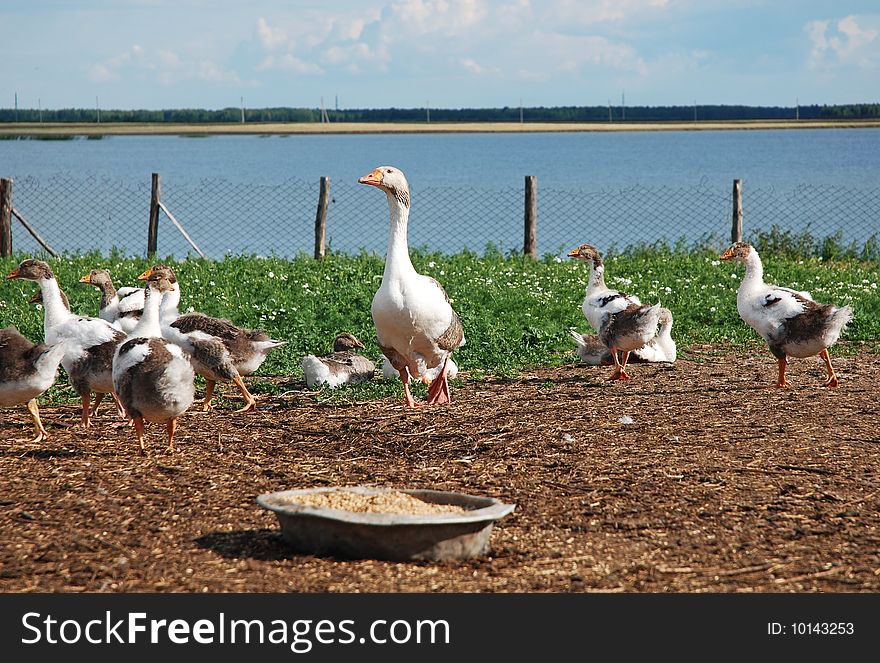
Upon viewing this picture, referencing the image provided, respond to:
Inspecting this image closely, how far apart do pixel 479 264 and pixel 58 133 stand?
10060 centimetres

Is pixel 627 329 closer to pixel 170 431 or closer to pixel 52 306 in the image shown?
pixel 170 431

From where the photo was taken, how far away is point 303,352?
1141 centimetres

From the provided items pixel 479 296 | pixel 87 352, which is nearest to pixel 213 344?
pixel 87 352

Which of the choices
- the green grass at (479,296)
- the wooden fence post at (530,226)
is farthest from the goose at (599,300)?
the wooden fence post at (530,226)

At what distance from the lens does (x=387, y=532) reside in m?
5.04

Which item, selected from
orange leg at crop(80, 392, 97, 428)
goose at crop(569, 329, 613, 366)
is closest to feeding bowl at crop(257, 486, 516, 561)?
orange leg at crop(80, 392, 97, 428)

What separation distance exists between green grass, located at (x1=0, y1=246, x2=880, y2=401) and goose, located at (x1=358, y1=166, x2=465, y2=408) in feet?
2.12

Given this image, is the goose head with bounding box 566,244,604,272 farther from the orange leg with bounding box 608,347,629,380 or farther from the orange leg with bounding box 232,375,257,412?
the orange leg with bounding box 232,375,257,412

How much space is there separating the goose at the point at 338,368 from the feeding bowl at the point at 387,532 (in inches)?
177

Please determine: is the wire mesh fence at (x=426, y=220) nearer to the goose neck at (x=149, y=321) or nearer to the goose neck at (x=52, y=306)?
the goose neck at (x=52, y=306)

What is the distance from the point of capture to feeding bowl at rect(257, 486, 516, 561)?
500cm

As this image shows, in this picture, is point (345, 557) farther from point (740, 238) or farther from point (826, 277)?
point (740, 238)

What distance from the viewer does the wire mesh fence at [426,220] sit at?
1083 inches

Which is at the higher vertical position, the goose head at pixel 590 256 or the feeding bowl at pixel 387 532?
the goose head at pixel 590 256
